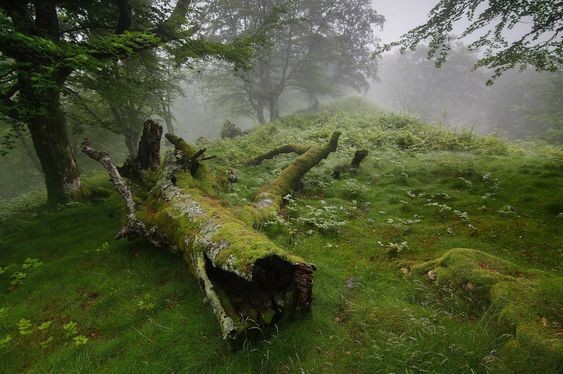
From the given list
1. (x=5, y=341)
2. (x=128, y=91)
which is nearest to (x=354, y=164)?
(x=128, y=91)

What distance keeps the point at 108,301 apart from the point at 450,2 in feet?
40.0

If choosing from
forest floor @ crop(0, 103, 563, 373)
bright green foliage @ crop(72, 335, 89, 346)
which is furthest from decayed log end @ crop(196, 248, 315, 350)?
bright green foliage @ crop(72, 335, 89, 346)

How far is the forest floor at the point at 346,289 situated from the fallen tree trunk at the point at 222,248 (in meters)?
0.33

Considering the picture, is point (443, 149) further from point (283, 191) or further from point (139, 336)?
point (139, 336)

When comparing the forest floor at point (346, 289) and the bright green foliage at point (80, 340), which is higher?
the forest floor at point (346, 289)

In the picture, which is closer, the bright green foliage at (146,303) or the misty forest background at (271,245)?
the misty forest background at (271,245)

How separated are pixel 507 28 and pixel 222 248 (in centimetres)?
1024

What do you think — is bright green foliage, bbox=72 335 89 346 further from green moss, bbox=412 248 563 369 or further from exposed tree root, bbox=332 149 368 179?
exposed tree root, bbox=332 149 368 179

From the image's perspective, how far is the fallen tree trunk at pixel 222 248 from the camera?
3.57 m

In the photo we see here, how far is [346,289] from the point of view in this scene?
4.64m

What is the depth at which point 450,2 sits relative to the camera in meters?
9.40

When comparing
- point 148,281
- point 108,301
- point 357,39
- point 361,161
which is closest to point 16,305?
point 108,301

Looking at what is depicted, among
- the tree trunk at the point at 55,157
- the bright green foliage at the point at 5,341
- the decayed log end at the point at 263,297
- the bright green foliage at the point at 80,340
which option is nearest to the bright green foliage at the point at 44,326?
the bright green foliage at the point at 5,341

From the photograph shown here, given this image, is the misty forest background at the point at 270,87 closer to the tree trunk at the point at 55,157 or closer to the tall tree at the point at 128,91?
the tall tree at the point at 128,91
